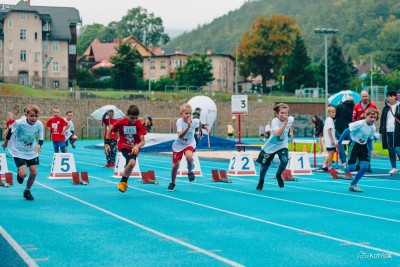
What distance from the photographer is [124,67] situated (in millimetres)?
92562

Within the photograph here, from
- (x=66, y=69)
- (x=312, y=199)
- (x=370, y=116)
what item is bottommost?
(x=312, y=199)

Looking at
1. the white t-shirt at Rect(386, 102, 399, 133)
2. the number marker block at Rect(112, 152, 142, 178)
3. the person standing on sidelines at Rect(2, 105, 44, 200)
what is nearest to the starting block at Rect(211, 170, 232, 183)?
the number marker block at Rect(112, 152, 142, 178)

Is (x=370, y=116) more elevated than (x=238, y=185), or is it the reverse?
(x=370, y=116)

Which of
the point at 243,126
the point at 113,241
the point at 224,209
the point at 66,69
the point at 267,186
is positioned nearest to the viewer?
the point at 113,241

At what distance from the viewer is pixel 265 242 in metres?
9.05

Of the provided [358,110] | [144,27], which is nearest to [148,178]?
[358,110]

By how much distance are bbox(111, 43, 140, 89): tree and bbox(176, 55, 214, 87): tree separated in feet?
25.2

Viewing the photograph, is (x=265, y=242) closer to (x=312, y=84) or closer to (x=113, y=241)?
(x=113, y=241)

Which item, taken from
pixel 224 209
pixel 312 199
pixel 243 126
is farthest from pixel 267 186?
pixel 243 126

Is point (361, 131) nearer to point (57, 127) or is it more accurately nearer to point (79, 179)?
point (79, 179)

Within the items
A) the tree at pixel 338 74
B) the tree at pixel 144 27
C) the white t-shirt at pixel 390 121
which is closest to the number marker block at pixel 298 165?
the white t-shirt at pixel 390 121

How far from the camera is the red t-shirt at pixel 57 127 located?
74.4 ft

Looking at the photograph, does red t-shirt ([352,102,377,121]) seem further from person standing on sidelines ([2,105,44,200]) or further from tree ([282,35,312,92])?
tree ([282,35,312,92])

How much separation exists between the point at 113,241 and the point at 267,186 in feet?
26.5
